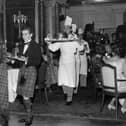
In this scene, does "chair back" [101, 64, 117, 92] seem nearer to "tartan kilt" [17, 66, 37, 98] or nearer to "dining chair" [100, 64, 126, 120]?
"dining chair" [100, 64, 126, 120]

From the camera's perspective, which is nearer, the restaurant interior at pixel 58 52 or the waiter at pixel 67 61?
the restaurant interior at pixel 58 52

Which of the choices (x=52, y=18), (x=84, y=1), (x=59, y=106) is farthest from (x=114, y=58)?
(x=84, y=1)

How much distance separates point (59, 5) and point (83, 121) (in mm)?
9140

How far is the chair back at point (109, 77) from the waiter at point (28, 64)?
1355 millimetres

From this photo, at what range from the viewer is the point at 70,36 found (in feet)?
23.6

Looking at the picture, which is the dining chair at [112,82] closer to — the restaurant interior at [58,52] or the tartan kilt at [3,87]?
the restaurant interior at [58,52]

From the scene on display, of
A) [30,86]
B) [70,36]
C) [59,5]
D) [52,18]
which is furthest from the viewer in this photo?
[59,5]

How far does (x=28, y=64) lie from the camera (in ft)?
17.5

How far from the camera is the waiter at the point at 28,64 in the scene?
531 cm

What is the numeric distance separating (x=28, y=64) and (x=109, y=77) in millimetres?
1594

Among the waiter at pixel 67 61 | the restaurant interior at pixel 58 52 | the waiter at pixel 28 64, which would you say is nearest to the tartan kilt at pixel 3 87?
the restaurant interior at pixel 58 52

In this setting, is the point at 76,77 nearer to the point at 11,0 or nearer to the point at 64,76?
the point at 64,76

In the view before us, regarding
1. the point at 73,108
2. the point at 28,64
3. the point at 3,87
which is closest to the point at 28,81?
the point at 28,64

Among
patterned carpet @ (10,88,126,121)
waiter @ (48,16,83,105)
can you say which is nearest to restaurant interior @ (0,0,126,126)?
patterned carpet @ (10,88,126,121)
